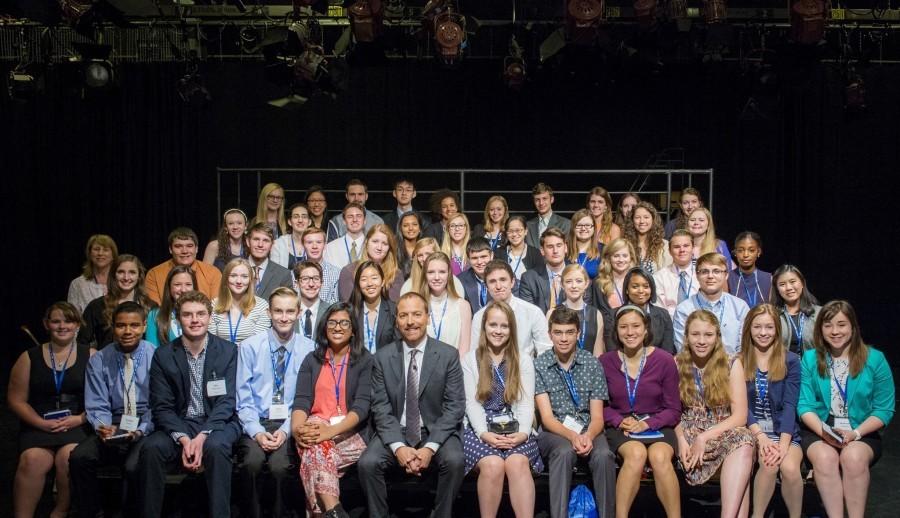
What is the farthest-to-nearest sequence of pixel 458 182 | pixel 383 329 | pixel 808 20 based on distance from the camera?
pixel 458 182 → pixel 808 20 → pixel 383 329

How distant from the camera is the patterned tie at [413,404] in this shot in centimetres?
449

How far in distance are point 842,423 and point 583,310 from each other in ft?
4.95

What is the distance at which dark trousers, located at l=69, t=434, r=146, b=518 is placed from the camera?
4.37 meters

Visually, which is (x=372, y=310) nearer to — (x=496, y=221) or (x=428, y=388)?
(x=428, y=388)

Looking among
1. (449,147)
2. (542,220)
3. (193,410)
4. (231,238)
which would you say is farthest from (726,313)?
(449,147)

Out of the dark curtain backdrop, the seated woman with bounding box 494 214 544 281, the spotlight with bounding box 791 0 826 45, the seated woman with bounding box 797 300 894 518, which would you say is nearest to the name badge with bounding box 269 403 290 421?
the seated woman with bounding box 494 214 544 281

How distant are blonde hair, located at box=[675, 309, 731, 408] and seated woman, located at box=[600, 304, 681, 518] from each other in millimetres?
68

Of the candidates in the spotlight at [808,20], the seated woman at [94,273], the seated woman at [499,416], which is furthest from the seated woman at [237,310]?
the spotlight at [808,20]

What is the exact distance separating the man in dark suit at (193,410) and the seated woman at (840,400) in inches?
117

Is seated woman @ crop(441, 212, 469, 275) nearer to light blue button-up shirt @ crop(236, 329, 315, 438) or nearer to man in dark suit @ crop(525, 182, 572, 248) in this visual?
man in dark suit @ crop(525, 182, 572, 248)

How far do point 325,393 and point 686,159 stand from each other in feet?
21.0

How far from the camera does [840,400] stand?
4.64 meters

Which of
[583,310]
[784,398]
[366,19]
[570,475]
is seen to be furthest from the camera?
[366,19]

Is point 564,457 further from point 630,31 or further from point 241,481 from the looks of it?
point 630,31
